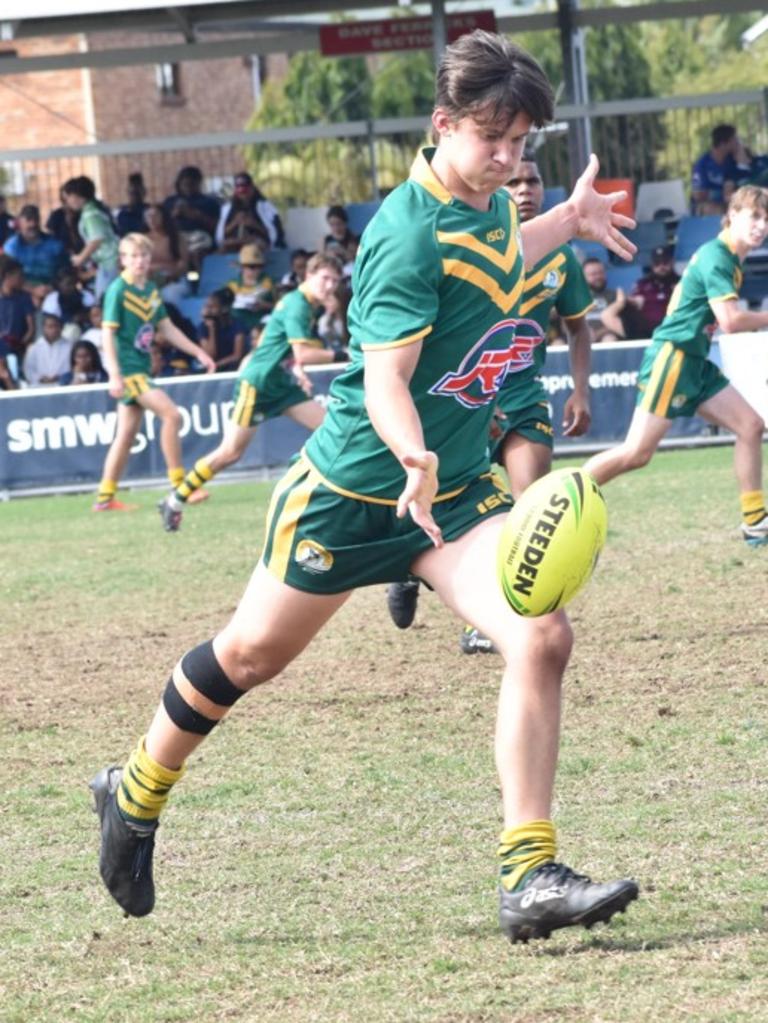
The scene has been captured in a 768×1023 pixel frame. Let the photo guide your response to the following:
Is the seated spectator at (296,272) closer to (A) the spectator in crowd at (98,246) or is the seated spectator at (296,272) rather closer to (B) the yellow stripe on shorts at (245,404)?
(A) the spectator in crowd at (98,246)

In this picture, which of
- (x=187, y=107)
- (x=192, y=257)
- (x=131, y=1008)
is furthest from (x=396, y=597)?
(x=187, y=107)

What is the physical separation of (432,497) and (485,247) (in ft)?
2.09

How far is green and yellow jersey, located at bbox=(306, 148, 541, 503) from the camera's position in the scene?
4.33 meters

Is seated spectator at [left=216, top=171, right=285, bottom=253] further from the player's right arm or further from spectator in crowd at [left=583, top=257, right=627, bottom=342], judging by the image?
the player's right arm

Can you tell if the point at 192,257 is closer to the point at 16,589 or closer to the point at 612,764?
the point at 16,589

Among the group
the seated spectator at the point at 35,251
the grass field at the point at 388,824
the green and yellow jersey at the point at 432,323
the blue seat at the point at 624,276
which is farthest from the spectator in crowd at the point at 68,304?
the green and yellow jersey at the point at 432,323

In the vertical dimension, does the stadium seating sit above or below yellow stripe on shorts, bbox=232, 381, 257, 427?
above

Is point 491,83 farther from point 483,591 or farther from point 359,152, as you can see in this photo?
point 359,152

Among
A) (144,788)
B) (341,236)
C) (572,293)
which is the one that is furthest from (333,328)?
(144,788)

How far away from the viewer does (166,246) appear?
916 inches

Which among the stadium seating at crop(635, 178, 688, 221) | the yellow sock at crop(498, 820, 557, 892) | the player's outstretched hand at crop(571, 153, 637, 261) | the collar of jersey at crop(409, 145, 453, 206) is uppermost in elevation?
the stadium seating at crop(635, 178, 688, 221)

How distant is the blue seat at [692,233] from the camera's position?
22.2m

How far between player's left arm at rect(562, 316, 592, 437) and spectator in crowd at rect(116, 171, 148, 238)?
15462mm

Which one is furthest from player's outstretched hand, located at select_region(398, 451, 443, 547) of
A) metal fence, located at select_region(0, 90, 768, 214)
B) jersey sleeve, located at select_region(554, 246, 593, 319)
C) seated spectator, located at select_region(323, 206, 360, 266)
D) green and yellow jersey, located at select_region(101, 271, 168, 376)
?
metal fence, located at select_region(0, 90, 768, 214)
